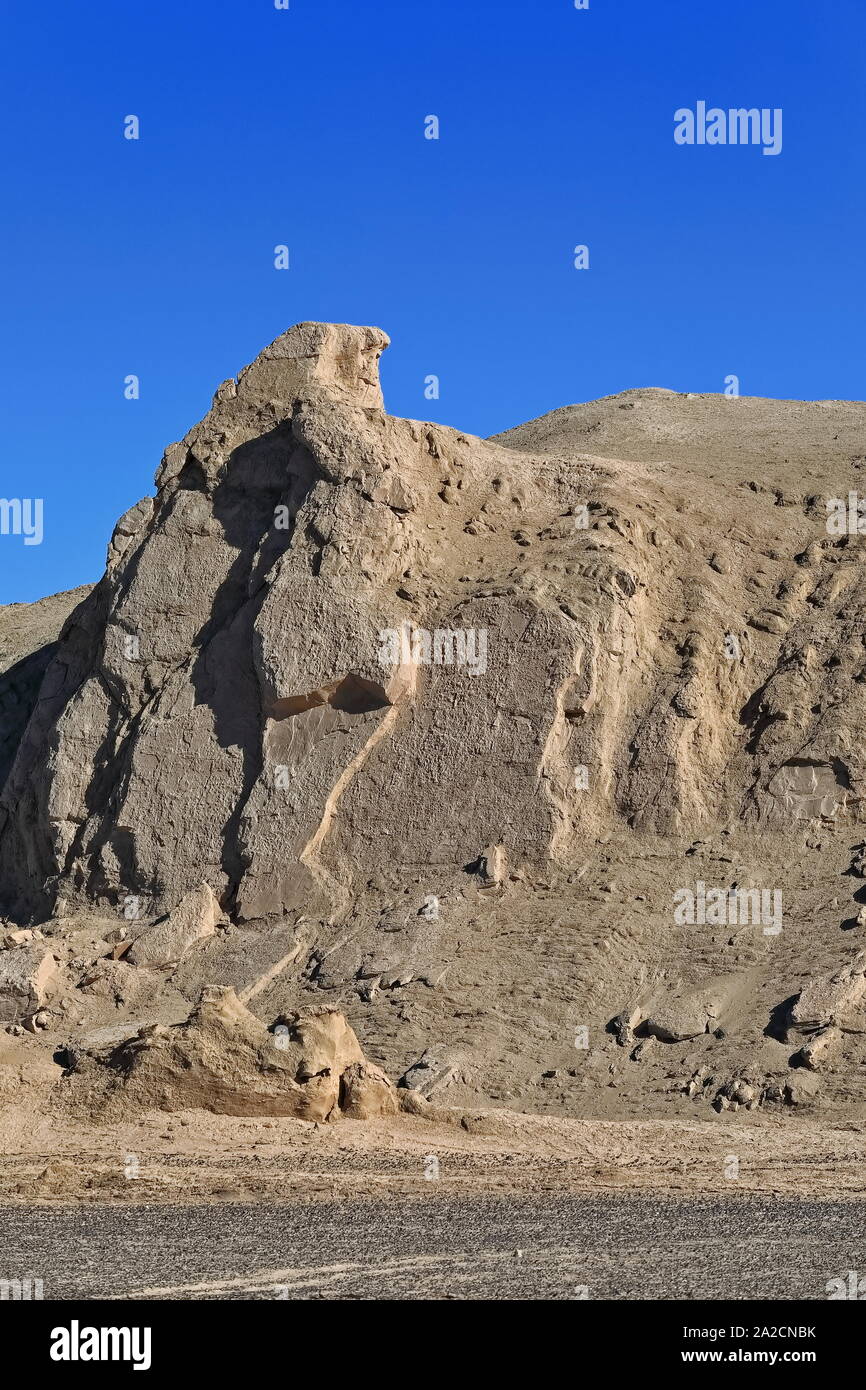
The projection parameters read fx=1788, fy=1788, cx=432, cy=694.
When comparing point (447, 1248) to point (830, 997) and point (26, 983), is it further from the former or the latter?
point (26, 983)

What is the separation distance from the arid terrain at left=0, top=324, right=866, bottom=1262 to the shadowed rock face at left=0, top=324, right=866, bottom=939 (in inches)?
1.9

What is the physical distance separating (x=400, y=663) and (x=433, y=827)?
215 centimetres

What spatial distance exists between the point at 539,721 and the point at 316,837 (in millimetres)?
3070

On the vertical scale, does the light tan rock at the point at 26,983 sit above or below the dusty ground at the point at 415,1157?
above

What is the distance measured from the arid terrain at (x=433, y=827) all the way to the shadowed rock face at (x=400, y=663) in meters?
0.05

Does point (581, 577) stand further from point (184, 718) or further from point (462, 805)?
point (184, 718)

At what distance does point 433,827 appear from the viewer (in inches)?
845

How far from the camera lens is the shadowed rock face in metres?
21.5

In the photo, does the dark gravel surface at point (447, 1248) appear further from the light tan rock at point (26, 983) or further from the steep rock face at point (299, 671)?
the steep rock face at point (299, 671)

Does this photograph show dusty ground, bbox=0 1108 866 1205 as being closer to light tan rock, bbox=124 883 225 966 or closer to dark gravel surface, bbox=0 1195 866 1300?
dark gravel surface, bbox=0 1195 866 1300

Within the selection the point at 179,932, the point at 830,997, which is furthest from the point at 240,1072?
the point at 830,997

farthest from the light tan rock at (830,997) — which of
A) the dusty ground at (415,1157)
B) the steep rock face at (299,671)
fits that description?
the steep rock face at (299,671)

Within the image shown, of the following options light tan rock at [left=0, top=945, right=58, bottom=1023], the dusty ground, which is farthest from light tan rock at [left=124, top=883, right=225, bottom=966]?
the dusty ground

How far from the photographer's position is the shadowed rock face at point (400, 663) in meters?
21.5
